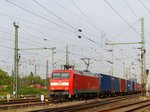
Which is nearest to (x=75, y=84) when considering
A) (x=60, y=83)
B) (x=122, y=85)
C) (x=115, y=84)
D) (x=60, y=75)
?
(x=60, y=83)

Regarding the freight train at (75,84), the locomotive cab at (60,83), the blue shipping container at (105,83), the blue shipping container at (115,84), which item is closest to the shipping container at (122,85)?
the blue shipping container at (115,84)

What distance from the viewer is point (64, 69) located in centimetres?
3747

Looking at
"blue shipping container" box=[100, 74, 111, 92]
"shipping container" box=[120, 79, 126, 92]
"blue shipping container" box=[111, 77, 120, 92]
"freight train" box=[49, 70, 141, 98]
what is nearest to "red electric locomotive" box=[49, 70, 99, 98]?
"freight train" box=[49, 70, 141, 98]

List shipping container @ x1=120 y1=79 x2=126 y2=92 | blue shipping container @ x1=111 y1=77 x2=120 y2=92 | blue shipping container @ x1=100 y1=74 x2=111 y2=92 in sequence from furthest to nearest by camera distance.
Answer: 1. shipping container @ x1=120 y1=79 x2=126 y2=92
2. blue shipping container @ x1=111 y1=77 x2=120 y2=92
3. blue shipping container @ x1=100 y1=74 x2=111 y2=92

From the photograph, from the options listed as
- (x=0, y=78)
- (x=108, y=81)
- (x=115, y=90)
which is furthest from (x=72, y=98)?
(x=0, y=78)

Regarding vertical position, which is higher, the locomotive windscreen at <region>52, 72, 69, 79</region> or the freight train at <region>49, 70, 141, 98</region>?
the locomotive windscreen at <region>52, 72, 69, 79</region>

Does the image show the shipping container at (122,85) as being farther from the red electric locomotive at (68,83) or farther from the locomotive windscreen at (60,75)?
the locomotive windscreen at (60,75)

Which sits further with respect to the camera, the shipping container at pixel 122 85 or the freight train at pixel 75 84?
the shipping container at pixel 122 85

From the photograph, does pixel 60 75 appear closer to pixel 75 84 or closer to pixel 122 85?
pixel 75 84

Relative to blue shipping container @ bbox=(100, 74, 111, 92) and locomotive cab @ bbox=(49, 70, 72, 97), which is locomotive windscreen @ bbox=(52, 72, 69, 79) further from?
blue shipping container @ bbox=(100, 74, 111, 92)

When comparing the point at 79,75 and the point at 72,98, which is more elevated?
the point at 79,75

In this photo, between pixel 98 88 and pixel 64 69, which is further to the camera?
pixel 98 88

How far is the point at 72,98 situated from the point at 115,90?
2061 cm

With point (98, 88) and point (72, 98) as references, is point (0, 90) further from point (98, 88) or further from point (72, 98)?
point (72, 98)
